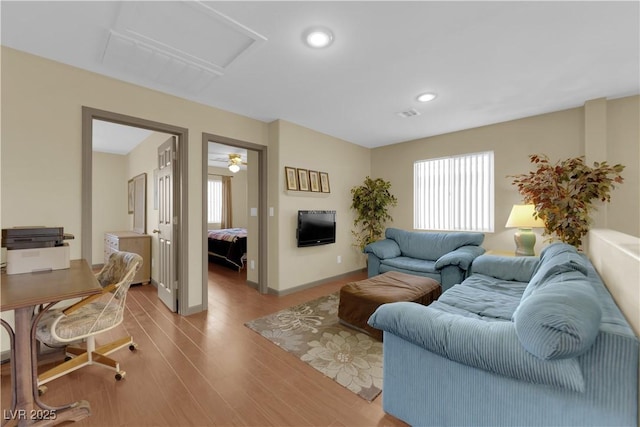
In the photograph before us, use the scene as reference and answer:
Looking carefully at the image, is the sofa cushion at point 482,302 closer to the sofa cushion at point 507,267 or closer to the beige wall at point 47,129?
the sofa cushion at point 507,267

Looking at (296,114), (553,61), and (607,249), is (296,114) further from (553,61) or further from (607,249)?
(607,249)

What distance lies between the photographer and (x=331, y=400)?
5.57 ft

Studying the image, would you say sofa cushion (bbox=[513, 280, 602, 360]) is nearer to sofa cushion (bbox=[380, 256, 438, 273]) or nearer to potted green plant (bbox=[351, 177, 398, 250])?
sofa cushion (bbox=[380, 256, 438, 273])

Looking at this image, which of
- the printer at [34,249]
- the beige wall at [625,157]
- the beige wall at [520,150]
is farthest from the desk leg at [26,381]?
the beige wall at [625,157]

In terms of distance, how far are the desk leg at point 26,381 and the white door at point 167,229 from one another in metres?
1.61

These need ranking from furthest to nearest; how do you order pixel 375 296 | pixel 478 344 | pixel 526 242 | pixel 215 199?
pixel 215 199 → pixel 526 242 → pixel 375 296 → pixel 478 344

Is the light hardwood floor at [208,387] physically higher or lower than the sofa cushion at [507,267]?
lower

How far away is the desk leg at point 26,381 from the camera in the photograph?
1408 millimetres

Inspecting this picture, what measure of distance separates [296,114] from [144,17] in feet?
6.36

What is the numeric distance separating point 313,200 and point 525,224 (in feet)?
9.03

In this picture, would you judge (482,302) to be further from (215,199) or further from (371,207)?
(215,199)

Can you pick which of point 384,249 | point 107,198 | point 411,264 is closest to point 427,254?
point 411,264

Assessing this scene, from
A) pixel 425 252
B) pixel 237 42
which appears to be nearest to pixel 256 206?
pixel 237 42

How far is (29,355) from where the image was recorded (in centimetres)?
145
